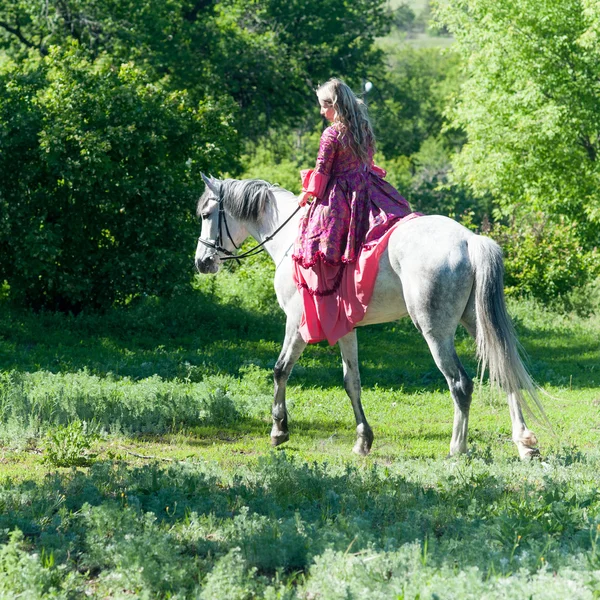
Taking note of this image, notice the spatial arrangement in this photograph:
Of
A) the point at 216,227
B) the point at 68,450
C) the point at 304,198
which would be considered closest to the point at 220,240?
the point at 216,227

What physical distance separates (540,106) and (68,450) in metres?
15.7

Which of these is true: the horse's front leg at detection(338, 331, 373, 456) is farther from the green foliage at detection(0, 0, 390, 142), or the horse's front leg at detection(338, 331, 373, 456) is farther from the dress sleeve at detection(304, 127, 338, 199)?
the green foliage at detection(0, 0, 390, 142)

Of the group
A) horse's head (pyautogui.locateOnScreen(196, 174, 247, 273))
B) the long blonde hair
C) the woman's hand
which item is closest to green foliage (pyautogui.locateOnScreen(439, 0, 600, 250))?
horse's head (pyautogui.locateOnScreen(196, 174, 247, 273))

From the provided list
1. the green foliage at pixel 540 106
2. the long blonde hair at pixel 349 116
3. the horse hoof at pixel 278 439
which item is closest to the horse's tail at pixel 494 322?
the long blonde hair at pixel 349 116

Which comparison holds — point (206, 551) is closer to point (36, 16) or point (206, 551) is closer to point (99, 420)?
point (99, 420)

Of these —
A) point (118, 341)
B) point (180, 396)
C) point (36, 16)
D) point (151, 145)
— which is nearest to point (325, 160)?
point (180, 396)

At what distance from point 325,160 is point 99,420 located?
9.99ft

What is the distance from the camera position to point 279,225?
8016 millimetres

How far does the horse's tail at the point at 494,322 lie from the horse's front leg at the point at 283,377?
176 centimetres

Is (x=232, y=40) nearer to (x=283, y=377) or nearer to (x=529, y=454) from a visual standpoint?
(x=283, y=377)

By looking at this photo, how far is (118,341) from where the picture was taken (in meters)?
12.6

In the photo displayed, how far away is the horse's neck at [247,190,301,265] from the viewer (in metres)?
7.85

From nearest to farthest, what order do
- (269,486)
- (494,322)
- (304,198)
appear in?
(269,486) → (494,322) → (304,198)

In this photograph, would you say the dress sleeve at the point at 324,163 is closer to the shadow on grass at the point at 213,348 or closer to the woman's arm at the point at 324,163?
the woman's arm at the point at 324,163
